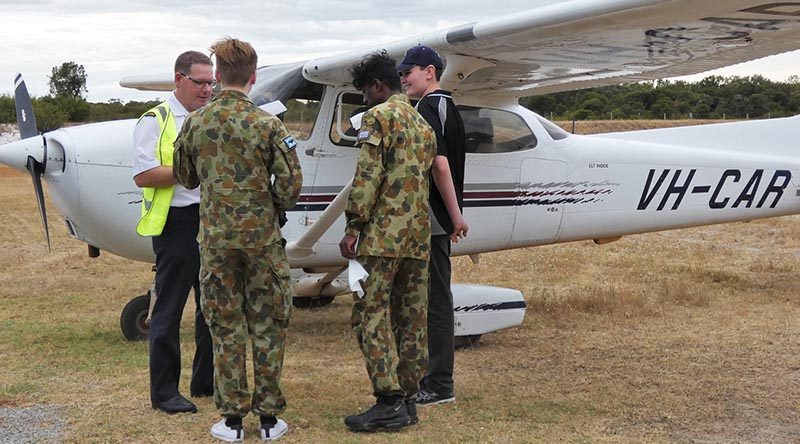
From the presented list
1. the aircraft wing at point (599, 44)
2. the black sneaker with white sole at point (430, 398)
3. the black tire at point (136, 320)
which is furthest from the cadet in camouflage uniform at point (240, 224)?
the black tire at point (136, 320)

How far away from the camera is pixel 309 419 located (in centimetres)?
456

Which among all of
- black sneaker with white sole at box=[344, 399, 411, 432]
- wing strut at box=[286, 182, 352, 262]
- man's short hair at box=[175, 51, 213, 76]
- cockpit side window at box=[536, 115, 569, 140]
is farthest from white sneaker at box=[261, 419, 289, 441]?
cockpit side window at box=[536, 115, 569, 140]

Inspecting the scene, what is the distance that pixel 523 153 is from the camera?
6996mm

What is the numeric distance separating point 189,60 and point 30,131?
258cm

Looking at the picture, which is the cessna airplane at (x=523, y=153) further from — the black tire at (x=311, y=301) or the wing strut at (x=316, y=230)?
the black tire at (x=311, y=301)

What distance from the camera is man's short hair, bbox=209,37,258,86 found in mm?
3957

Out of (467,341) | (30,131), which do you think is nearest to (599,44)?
(467,341)

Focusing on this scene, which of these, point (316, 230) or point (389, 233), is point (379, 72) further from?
point (316, 230)

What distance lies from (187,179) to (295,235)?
236 cm

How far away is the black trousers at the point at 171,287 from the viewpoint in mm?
4574

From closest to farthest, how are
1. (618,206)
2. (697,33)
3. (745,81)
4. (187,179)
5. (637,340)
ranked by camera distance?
(187,179)
(697,33)
(637,340)
(618,206)
(745,81)

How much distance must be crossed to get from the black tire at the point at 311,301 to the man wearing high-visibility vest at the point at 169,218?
3.48 meters

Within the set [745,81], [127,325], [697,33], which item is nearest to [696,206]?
[697,33]

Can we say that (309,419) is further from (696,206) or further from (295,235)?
(696,206)
